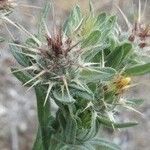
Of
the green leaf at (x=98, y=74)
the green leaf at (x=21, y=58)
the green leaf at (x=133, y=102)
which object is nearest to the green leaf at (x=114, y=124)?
the green leaf at (x=133, y=102)

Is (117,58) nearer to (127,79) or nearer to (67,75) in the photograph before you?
(127,79)

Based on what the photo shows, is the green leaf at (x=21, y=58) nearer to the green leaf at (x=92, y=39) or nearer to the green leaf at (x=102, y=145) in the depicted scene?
the green leaf at (x=92, y=39)

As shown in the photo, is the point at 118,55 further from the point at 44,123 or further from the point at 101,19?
Result: the point at 44,123

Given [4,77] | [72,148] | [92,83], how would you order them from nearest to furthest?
[92,83] → [72,148] → [4,77]

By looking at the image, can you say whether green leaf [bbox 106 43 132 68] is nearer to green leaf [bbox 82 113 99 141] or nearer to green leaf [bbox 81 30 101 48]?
green leaf [bbox 81 30 101 48]

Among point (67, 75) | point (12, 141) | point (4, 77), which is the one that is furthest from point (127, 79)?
point (4, 77)

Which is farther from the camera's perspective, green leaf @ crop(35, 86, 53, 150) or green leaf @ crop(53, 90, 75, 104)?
green leaf @ crop(35, 86, 53, 150)

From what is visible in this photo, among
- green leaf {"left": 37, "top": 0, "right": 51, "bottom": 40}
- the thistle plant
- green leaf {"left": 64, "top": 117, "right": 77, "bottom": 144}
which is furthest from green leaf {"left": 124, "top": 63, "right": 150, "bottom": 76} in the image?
green leaf {"left": 37, "top": 0, "right": 51, "bottom": 40}

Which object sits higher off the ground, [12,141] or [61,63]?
[61,63]
